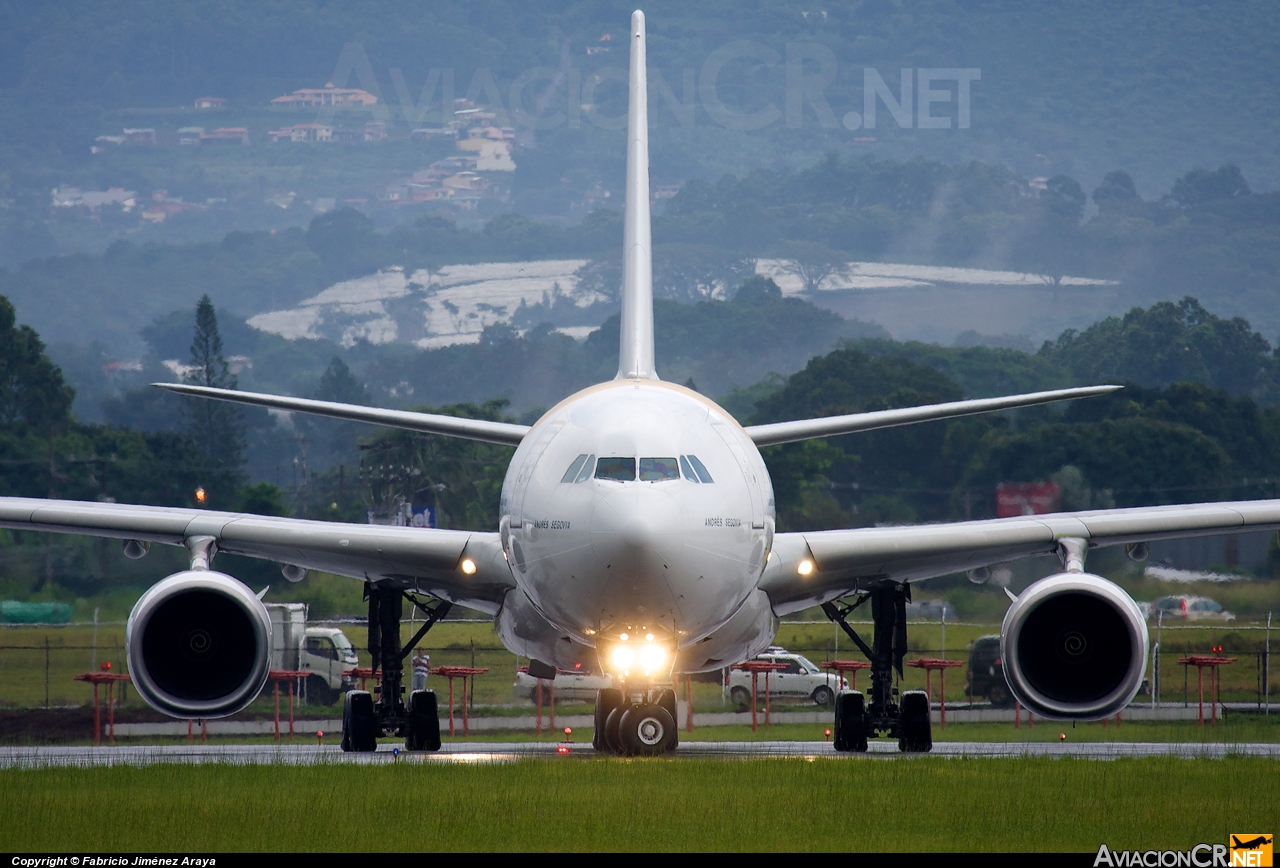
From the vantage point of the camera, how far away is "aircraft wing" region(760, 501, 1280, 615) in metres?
19.7

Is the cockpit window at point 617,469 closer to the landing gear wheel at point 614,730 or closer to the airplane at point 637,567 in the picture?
the airplane at point 637,567

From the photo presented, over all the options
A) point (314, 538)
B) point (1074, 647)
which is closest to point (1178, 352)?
point (1074, 647)

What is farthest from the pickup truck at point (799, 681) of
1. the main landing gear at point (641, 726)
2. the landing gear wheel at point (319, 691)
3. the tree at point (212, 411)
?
the tree at point (212, 411)

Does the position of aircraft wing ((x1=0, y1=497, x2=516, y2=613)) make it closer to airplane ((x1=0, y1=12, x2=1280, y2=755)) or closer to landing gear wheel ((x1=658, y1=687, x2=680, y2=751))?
airplane ((x1=0, y1=12, x2=1280, y2=755))

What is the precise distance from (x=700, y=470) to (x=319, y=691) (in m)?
22.2

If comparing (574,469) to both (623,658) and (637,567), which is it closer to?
(637,567)

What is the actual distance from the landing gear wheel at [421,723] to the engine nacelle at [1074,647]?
6910 millimetres

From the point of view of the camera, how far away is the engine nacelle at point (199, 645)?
18.6 m

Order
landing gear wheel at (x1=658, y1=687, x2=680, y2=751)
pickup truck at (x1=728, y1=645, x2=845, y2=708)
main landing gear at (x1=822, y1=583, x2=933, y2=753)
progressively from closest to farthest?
landing gear wheel at (x1=658, y1=687, x2=680, y2=751), main landing gear at (x1=822, y1=583, x2=933, y2=753), pickup truck at (x1=728, y1=645, x2=845, y2=708)

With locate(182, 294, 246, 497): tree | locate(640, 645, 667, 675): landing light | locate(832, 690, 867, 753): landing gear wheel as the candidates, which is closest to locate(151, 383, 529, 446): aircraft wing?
locate(640, 645, 667, 675): landing light

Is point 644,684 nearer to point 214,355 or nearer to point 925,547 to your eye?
point 925,547

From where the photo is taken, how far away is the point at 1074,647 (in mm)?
18656

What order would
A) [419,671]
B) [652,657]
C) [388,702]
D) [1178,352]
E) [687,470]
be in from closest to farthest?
[687,470] < [652,657] < [388,702] < [419,671] < [1178,352]

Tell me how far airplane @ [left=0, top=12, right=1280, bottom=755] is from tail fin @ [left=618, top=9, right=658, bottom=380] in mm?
44
